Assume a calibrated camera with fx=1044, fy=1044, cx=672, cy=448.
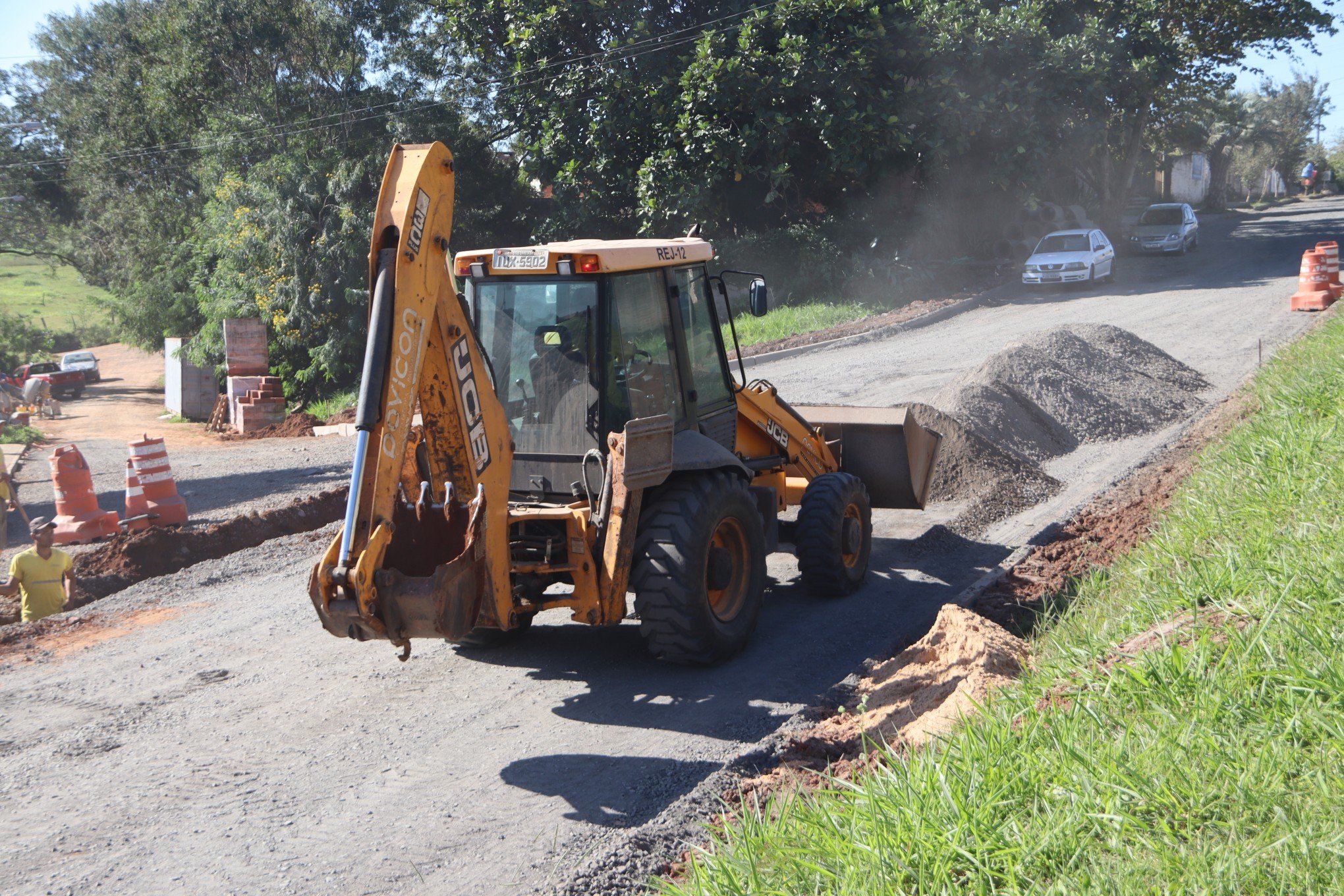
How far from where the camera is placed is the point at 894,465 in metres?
9.07

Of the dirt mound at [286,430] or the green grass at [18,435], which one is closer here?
the dirt mound at [286,430]

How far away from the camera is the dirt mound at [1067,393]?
38.5 feet

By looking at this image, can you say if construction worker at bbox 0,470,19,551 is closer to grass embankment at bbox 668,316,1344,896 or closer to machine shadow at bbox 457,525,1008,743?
machine shadow at bbox 457,525,1008,743

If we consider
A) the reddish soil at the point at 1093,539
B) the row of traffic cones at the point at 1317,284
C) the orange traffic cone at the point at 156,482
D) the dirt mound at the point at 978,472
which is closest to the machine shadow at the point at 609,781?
the reddish soil at the point at 1093,539

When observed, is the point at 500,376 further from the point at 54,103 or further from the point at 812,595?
the point at 54,103

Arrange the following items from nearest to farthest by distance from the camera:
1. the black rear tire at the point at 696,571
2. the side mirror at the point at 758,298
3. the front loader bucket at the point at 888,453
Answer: the black rear tire at the point at 696,571 → the side mirror at the point at 758,298 → the front loader bucket at the point at 888,453

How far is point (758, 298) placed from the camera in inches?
289

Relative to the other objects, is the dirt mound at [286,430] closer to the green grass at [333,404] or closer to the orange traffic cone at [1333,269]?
the green grass at [333,404]

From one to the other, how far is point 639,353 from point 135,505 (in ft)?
28.2

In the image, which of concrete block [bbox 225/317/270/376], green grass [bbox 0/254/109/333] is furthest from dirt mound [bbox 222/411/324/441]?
green grass [bbox 0/254/109/333]

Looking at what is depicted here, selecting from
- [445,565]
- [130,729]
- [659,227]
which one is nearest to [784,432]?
[445,565]

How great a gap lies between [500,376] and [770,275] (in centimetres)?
2234

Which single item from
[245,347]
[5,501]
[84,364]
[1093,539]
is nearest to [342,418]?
[245,347]

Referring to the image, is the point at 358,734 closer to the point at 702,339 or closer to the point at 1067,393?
the point at 702,339
